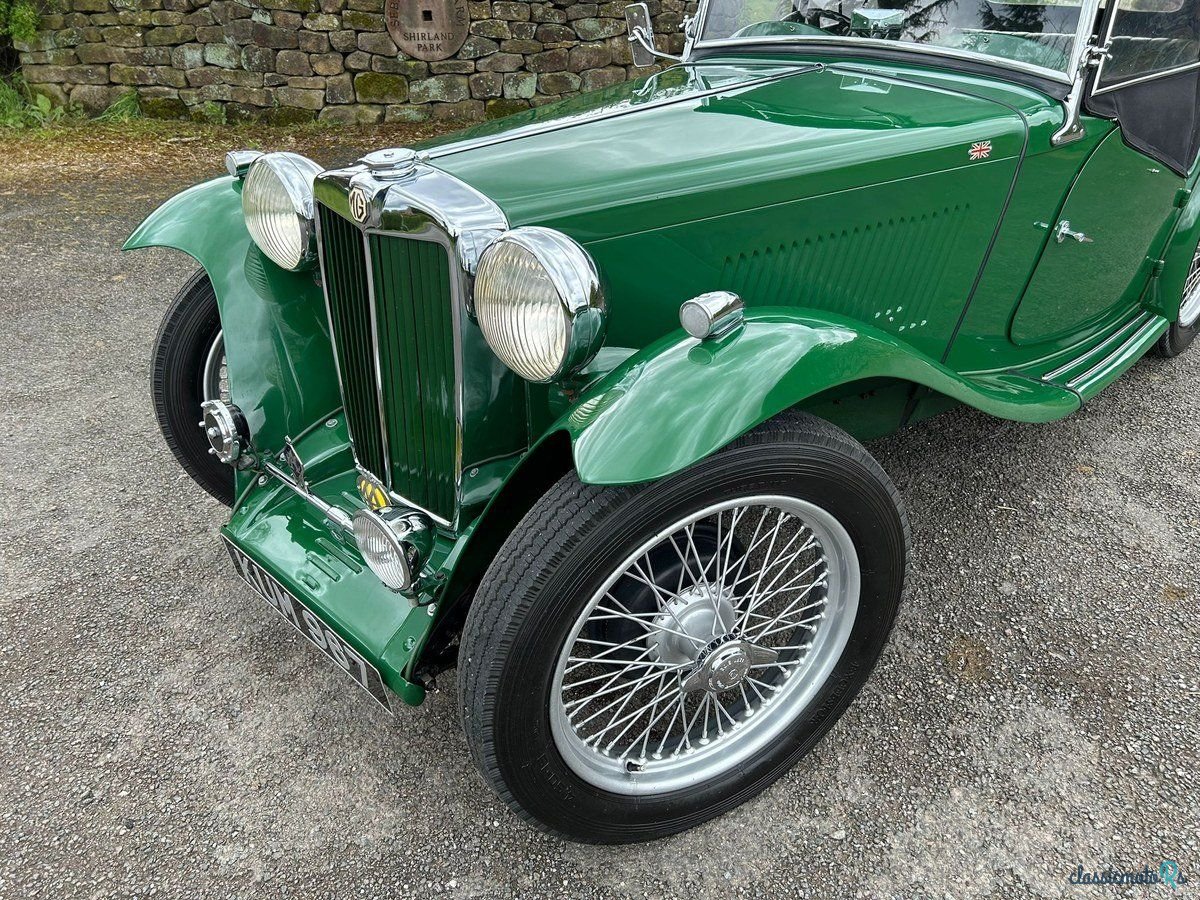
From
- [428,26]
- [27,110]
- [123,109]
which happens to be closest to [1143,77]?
[428,26]

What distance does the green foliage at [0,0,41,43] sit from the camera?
6891 mm

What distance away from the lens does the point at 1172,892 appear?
5.79ft

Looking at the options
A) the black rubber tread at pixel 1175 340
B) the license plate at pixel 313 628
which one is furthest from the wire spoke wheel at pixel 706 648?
the black rubber tread at pixel 1175 340

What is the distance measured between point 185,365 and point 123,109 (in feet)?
20.1

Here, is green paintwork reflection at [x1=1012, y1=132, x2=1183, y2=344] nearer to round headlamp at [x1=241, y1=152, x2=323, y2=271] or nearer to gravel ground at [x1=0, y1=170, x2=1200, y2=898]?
gravel ground at [x1=0, y1=170, x2=1200, y2=898]

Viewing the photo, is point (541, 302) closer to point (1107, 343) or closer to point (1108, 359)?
point (1108, 359)

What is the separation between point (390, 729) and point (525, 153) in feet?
4.70

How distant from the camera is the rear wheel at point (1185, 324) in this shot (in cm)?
364

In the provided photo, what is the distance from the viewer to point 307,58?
23.4 ft

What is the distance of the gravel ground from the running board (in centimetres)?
43

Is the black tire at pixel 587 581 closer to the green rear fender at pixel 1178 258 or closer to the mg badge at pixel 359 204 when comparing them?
the mg badge at pixel 359 204

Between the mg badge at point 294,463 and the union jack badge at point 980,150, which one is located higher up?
the union jack badge at point 980,150

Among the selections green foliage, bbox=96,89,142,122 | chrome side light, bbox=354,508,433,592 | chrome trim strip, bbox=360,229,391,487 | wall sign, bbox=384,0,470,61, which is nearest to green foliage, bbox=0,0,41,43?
green foliage, bbox=96,89,142,122

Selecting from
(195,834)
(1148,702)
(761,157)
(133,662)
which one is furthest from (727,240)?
(133,662)
